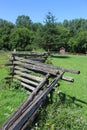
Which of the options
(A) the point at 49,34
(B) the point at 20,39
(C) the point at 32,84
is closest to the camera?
(C) the point at 32,84

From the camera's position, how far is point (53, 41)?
46.0 meters

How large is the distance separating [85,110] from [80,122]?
1754 mm

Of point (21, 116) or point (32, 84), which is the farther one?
point (32, 84)

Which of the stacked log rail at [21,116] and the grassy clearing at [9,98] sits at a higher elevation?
the stacked log rail at [21,116]

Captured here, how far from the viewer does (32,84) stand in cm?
993

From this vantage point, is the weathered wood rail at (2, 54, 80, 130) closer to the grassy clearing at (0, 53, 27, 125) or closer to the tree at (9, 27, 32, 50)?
the grassy clearing at (0, 53, 27, 125)

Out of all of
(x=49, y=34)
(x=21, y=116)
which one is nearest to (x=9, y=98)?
(x=21, y=116)

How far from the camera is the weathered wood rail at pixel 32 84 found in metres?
4.66

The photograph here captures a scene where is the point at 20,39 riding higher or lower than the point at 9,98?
higher

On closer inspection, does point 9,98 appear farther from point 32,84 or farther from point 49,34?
point 49,34

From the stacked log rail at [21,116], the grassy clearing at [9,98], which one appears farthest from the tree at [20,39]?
the stacked log rail at [21,116]

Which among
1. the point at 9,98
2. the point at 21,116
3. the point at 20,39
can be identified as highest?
the point at 21,116

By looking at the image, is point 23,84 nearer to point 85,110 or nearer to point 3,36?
point 85,110

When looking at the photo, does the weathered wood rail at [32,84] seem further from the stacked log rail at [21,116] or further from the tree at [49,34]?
the tree at [49,34]
